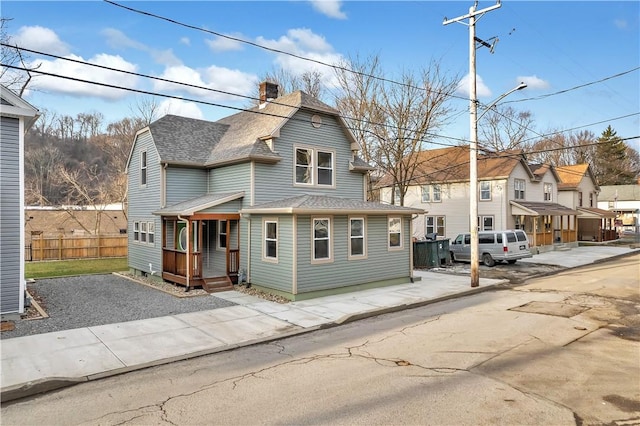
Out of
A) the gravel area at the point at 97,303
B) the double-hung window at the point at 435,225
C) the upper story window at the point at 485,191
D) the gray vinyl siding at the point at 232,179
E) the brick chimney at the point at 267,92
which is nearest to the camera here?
the gravel area at the point at 97,303

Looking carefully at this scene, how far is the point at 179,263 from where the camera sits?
49.2 feet

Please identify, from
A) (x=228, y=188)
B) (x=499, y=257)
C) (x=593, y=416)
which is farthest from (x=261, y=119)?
(x=593, y=416)

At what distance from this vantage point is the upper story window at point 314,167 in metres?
16.7

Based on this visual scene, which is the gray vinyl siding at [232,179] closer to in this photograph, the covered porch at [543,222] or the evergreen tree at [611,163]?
the covered porch at [543,222]

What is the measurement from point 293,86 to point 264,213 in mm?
23887

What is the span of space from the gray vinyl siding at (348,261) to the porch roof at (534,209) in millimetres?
15121

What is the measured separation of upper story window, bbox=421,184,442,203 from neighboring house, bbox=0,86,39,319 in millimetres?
26830

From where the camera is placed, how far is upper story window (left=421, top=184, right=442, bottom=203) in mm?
31672

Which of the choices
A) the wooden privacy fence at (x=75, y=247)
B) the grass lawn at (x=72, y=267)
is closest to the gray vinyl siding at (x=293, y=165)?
the grass lawn at (x=72, y=267)

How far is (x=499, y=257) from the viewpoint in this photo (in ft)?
69.2

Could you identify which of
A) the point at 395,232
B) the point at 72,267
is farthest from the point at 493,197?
the point at 72,267

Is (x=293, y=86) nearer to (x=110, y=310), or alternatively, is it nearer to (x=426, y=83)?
(x=426, y=83)

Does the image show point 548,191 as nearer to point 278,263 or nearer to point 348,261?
point 348,261

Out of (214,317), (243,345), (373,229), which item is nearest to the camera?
(243,345)
